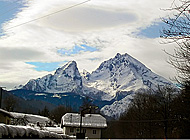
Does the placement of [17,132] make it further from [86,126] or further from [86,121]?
[86,121]

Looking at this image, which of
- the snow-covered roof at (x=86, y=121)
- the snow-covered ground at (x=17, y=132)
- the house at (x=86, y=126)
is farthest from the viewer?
the snow-covered roof at (x=86, y=121)

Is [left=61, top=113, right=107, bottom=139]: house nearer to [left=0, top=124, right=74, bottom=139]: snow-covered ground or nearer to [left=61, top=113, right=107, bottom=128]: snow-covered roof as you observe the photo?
[left=61, top=113, right=107, bottom=128]: snow-covered roof

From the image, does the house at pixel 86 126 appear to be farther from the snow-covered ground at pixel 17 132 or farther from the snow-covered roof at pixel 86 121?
the snow-covered ground at pixel 17 132

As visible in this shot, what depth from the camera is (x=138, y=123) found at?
64062mm

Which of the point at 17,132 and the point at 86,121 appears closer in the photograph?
the point at 17,132

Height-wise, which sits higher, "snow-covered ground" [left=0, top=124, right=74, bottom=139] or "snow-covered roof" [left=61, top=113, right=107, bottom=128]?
"snow-covered ground" [left=0, top=124, right=74, bottom=139]

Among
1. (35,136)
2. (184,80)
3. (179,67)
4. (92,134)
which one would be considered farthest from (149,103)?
(35,136)

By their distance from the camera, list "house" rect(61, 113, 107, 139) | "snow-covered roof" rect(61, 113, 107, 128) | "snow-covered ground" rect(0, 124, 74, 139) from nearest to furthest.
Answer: "snow-covered ground" rect(0, 124, 74, 139), "house" rect(61, 113, 107, 139), "snow-covered roof" rect(61, 113, 107, 128)

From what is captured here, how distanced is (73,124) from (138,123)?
12.1m

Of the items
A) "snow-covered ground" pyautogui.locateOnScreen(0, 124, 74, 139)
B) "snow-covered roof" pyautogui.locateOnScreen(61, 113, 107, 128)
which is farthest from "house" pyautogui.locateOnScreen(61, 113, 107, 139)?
"snow-covered ground" pyautogui.locateOnScreen(0, 124, 74, 139)

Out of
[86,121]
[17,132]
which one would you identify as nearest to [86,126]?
[86,121]

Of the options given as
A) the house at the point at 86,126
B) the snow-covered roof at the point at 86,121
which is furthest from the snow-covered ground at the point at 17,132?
the snow-covered roof at the point at 86,121

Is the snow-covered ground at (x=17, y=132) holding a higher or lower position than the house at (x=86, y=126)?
higher

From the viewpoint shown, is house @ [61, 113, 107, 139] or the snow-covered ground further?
house @ [61, 113, 107, 139]
